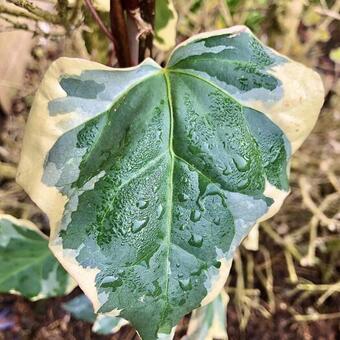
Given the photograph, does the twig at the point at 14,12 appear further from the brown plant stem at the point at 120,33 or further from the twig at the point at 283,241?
the twig at the point at 283,241

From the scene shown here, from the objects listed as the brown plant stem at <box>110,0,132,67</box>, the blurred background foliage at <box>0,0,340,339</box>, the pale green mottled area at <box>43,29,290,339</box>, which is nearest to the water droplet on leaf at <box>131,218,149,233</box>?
the pale green mottled area at <box>43,29,290,339</box>

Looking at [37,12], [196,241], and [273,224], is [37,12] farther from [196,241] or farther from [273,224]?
[273,224]

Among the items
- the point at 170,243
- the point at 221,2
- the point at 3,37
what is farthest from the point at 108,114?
the point at 3,37

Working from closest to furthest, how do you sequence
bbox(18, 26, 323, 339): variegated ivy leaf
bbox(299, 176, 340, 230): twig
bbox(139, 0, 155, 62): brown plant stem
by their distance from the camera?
bbox(18, 26, 323, 339): variegated ivy leaf
bbox(139, 0, 155, 62): brown plant stem
bbox(299, 176, 340, 230): twig

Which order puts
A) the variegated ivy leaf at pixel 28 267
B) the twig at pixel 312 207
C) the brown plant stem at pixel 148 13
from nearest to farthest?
1. the brown plant stem at pixel 148 13
2. the variegated ivy leaf at pixel 28 267
3. the twig at pixel 312 207

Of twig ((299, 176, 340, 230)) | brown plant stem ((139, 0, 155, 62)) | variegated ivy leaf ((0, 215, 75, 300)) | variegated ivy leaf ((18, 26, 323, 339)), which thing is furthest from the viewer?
twig ((299, 176, 340, 230))

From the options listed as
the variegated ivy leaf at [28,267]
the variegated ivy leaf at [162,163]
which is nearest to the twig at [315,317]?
the variegated ivy leaf at [28,267]

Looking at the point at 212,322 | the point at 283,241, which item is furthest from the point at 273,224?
the point at 212,322

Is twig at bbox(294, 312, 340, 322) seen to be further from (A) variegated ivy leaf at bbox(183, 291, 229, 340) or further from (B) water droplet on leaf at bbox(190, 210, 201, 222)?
(B) water droplet on leaf at bbox(190, 210, 201, 222)
